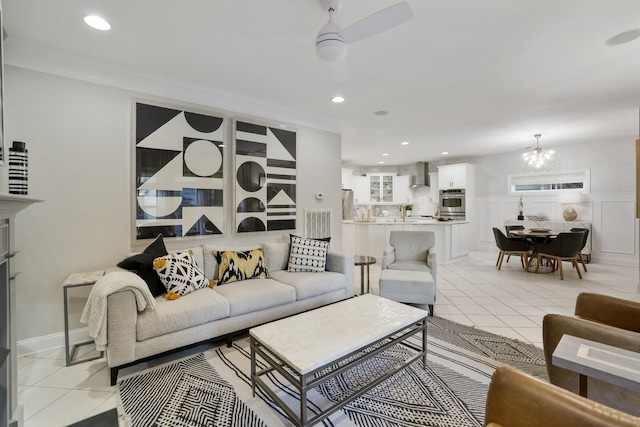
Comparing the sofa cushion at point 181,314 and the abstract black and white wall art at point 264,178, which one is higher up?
the abstract black and white wall art at point 264,178

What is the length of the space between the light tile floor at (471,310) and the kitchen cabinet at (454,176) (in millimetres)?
2020

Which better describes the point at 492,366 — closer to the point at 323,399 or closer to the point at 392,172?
the point at 323,399

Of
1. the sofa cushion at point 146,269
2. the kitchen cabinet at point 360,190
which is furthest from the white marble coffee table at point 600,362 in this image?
the kitchen cabinet at point 360,190

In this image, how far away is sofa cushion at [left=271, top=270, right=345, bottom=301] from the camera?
300 centimetres

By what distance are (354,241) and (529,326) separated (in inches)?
155

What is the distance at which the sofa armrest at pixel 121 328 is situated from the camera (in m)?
2.00

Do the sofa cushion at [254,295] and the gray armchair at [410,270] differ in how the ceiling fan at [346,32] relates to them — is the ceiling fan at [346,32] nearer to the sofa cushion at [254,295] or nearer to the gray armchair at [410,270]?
the sofa cushion at [254,295]

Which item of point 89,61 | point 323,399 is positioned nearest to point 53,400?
point 323,399

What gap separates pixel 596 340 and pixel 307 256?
2.49m

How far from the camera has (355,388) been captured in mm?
1977

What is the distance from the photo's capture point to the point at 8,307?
1445mm

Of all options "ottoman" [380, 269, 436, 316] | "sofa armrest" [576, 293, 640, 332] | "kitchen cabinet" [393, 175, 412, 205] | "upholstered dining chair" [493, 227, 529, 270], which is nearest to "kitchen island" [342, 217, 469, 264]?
"upholstered dining chair" [493, 227, 529, 270]

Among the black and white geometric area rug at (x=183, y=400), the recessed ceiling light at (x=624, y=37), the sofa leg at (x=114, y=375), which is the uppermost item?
the recessed ceiling light at (x=624, y=37)

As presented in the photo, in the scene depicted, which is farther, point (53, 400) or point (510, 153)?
point (510, 153)
